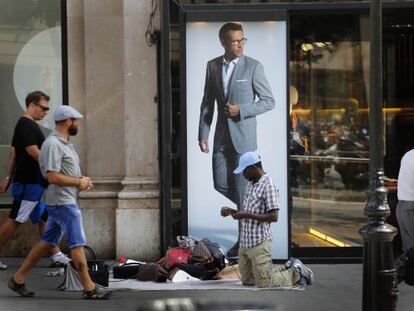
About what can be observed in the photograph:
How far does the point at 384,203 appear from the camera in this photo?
7.31m

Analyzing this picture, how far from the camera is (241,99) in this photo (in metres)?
10.6

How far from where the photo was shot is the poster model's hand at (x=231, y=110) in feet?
34.7

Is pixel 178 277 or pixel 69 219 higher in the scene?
pixel 69 219

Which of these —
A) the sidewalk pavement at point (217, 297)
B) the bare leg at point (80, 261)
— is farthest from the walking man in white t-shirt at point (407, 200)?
the bare leg at point (80, 261)

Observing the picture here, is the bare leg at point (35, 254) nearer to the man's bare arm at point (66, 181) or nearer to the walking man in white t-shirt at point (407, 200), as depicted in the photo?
the man's bare arm at point (66, 181)

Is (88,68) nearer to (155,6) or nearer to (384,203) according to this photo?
(155,6)

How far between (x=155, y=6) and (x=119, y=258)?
130 inches

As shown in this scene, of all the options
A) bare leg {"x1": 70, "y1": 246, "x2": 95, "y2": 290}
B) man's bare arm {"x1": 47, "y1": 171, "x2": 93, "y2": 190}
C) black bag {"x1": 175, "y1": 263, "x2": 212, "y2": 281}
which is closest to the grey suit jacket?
black bag {"x1": 175, "y1": 263, "x2": 212, "y2": 281}

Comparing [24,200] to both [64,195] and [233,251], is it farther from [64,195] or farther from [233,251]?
[233,251]

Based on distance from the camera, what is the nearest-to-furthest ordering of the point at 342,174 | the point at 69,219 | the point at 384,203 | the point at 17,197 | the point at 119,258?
the point at 384,203 → the point at 69,219 → the point at 17,197 → the point at 119,258 → the point at 342,174

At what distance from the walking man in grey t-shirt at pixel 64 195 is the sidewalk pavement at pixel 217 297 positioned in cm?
27

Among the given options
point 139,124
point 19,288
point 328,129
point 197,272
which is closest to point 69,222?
point 19,288

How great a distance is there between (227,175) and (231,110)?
84 cm

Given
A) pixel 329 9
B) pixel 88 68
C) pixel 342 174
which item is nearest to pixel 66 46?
pixel 88 68
